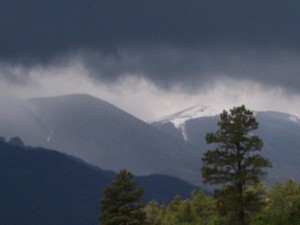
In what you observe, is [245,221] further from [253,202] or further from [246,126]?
[246,126]

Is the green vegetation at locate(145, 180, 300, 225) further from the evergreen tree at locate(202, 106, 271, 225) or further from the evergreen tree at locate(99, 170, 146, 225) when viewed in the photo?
the evergreen tree at locate(99, 170, 146, 225)

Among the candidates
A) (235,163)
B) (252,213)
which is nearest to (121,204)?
(252,213)

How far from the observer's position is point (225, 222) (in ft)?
178

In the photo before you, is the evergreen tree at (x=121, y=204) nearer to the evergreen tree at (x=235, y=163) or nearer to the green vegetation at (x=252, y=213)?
the green vegetation at (x=252, y=213)

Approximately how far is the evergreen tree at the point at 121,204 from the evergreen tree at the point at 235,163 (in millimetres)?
14136

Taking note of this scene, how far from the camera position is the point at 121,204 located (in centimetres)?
6281

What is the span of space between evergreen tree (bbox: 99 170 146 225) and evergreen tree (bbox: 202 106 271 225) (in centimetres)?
1414

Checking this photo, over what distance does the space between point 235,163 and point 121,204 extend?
17.4 meters

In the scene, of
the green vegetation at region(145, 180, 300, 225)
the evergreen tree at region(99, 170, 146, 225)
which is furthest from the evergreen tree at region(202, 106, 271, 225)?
the evergreen tree at region(99, 170, 146, 225)

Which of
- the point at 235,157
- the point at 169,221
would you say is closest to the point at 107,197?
the point at 235,157

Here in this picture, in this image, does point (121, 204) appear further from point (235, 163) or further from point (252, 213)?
point (235, 163)

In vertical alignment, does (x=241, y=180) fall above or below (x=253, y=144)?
below

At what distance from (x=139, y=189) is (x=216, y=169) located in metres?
17.0

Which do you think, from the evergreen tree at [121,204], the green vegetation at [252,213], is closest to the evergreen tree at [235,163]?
the green vegetation at [252,213]
